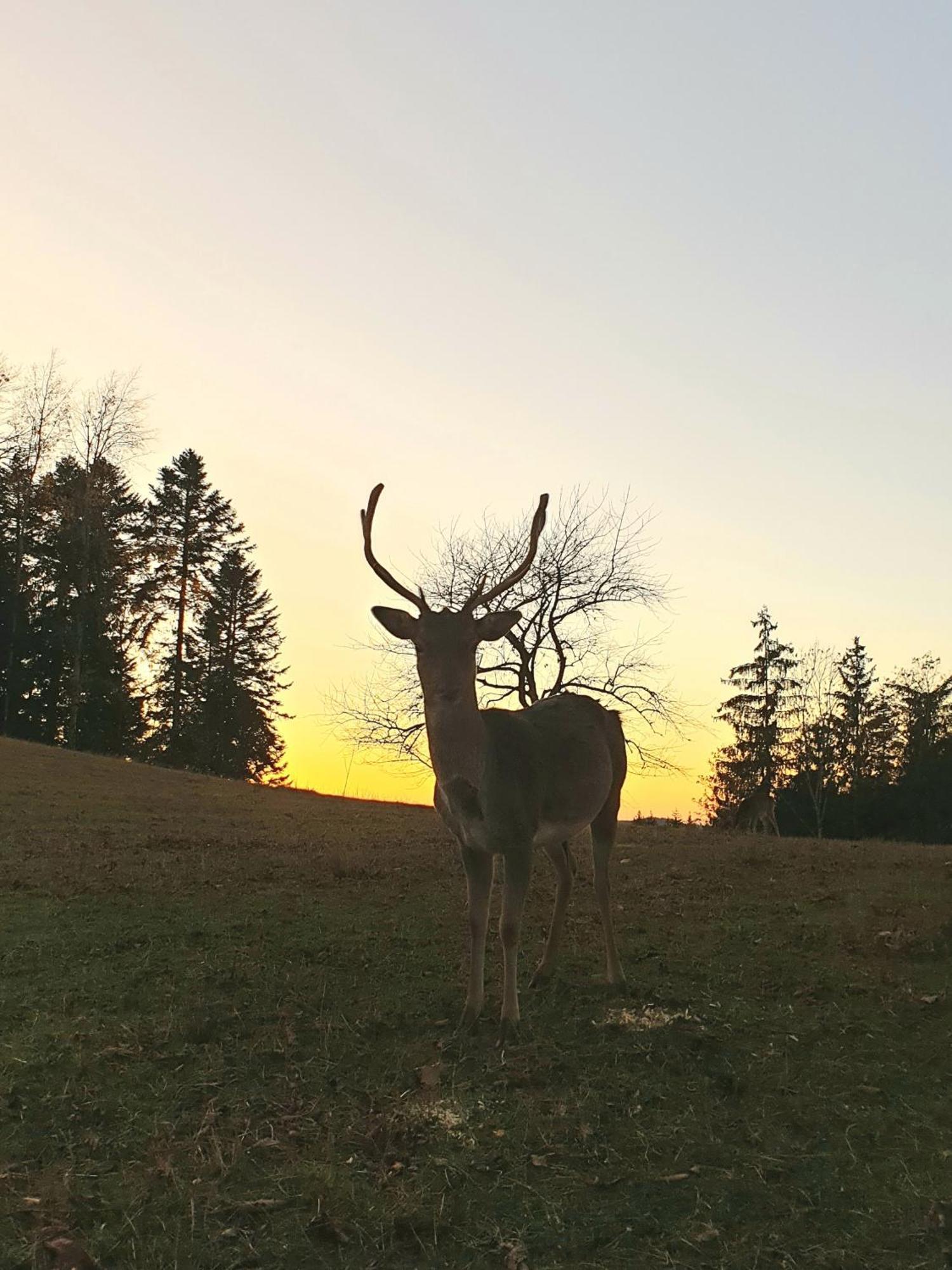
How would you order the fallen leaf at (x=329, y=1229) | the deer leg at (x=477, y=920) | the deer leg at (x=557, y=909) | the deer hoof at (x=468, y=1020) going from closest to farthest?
the fallen leaf at (x=329, y=1229) → the deer hoof at (x=468, y=1020) → the deer leg at (x=477, y=920) → the deer leg at (x=557, y=909)

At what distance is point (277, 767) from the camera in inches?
2371

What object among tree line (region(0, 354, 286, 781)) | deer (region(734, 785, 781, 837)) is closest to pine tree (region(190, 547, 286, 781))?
tree line (region(0, 354, 286, 781))

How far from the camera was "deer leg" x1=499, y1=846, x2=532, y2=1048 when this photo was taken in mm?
7004

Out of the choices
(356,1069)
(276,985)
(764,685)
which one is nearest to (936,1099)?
(356,1069)

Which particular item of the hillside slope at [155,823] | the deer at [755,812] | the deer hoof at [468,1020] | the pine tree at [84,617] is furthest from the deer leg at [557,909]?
the pine tree at [84,617]

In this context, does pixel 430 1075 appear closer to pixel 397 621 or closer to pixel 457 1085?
pixel 457 1085

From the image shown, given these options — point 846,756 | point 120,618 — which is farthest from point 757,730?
point 120,618

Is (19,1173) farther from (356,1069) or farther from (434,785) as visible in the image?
(434,785)

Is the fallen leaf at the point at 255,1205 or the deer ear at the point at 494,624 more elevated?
the deer ear at the point at 494,624

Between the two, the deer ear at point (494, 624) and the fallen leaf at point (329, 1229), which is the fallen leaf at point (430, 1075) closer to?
the fallen leaf at point (329, 1229)

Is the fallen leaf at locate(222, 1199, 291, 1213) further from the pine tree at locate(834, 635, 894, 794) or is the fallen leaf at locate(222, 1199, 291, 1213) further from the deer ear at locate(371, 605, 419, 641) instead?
the pine tree at locate(834, 635, 894, 794)

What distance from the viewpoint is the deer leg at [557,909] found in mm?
8406

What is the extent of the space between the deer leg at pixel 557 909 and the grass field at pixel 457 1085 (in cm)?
23

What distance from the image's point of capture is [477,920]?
7.35 metres
